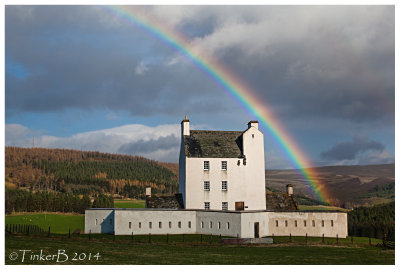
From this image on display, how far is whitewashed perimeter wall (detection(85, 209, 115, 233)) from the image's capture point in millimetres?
50562

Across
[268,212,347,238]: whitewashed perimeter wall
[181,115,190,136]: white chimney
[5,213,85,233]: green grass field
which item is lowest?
[5,213,85,233]: green grass field

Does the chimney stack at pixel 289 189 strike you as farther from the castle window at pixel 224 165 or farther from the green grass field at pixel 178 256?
the green grass field at pixel 178 256

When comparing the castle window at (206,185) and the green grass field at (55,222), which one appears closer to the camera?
the castle window at (206,185)

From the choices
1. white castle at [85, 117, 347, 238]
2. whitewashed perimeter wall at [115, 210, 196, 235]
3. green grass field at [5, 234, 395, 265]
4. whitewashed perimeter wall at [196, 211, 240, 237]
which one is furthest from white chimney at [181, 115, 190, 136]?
green grass field at [5, 234, 395, 265]

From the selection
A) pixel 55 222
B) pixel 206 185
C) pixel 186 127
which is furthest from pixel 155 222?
pixel 55 222

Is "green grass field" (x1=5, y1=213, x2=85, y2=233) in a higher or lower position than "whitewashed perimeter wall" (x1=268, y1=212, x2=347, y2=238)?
lower

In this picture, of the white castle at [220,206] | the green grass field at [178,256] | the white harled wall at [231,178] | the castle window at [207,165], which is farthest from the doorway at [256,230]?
the green grass field at [178,256]

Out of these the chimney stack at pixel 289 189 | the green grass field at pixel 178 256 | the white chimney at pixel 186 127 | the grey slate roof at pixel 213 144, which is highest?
the white chimney at pixel 186 127

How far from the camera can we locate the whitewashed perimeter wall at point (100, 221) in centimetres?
5056

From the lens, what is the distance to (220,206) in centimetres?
5516

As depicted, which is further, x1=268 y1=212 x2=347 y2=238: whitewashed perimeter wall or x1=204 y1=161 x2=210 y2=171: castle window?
x1=204 y1=161 x2=210 y2=171: castle window

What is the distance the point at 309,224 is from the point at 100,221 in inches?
979

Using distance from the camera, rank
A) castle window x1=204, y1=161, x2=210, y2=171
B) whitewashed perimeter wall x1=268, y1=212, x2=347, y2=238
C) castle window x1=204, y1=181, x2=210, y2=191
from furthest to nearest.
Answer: castle window x1=204, y1=161, x2=210, y2=171 < castle window x1=204, y1=181, x2=210, y2=191 < whitewashed perimeter wall x1=268, y1=212, x2=347, y2=238

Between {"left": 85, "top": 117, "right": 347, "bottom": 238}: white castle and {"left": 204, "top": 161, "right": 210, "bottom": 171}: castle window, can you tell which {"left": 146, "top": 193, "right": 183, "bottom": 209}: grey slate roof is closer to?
{"left": 85, "top": 117, "right": 347, "bottom": 238}: white castle
